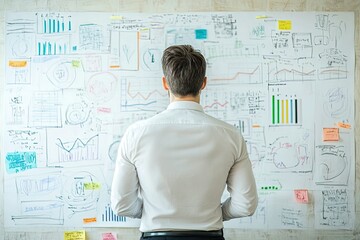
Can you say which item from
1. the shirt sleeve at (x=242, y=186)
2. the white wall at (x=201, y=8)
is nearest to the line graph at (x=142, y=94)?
the white wall at (x=201, y=8)

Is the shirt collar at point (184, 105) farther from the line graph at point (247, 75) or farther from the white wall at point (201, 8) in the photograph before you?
the white wall at point (201, 8)

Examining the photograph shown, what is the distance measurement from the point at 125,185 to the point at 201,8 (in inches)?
61.9

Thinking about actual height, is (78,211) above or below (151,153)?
below

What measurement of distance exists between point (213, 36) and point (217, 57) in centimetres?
14

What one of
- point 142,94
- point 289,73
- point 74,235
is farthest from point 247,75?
point 74,235

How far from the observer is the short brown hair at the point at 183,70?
1422 mm

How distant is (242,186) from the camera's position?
4.87ft

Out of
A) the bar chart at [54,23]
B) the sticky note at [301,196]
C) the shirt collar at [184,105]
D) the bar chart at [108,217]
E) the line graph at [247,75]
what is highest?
the bar chart at [54,23]

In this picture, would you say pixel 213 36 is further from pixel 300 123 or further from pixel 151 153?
pixel 151 153

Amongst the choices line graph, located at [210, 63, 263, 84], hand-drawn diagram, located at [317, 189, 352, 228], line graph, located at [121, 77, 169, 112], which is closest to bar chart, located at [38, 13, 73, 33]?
line graph, located at [121, 77, 169, 112]

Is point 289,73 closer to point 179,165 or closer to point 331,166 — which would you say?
point 331,166

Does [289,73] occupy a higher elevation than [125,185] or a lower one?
higher

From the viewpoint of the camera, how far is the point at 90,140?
260cm

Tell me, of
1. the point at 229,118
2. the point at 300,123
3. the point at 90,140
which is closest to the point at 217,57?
the point at 229,118
